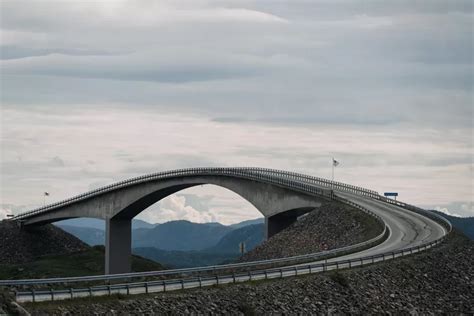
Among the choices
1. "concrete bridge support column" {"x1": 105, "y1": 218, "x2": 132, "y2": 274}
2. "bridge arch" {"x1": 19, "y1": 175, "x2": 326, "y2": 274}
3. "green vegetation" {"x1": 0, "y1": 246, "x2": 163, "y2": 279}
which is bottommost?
"green vegetation" {"x1": 0, "y1": 246, "x2": 163, "y2": 279}

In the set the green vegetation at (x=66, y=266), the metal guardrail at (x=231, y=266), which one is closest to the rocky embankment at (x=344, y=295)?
the metal guardrail at (x=231, y=266)

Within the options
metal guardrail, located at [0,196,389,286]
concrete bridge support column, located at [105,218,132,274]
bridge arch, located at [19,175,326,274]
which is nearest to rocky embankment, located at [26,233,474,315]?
metal guardrail, located at [0,196,389,286]

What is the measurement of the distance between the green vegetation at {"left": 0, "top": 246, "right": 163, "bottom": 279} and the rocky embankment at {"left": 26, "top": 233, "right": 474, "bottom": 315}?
65.5 meters

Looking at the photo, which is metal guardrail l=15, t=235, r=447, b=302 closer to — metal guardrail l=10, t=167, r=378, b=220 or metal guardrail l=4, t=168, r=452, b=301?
metal guardrail l=4, t=168, r=452, b=301

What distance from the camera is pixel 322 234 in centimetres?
10200

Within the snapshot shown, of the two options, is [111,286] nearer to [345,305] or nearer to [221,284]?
[221,284]

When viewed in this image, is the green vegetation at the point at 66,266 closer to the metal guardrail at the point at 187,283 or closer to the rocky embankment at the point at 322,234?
the rocky embankment at the point at 322,234

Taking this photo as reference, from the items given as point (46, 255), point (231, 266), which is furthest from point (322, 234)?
point (46, 255)

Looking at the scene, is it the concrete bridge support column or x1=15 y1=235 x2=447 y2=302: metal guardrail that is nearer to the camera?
x1=15 y1=235 x2=447 y2=302: metal guardrail

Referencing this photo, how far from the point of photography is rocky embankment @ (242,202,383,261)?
99.1 meters

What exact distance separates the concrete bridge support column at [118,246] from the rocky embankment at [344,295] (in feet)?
218

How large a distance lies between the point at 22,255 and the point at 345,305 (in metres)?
104

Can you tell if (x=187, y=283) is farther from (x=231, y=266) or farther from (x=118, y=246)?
(x=118, y=246)

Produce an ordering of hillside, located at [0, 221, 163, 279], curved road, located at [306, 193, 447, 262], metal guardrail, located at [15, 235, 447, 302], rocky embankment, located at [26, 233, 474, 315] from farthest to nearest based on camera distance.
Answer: hillside, located at [0, 221, 163, 279]
curved road, located at [306, 193, 447, 262]
rocky embankment, located at [26, 233, 474, 315]
metal guardrail, located at [15, 235, 447, 302]
